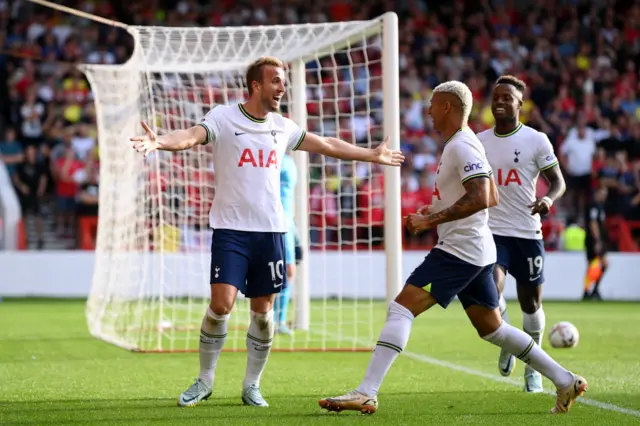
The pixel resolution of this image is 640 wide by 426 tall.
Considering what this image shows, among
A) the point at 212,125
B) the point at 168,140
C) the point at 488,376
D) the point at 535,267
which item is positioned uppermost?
the point at 212,125

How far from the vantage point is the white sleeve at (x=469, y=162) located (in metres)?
6.45

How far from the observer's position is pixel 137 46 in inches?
433

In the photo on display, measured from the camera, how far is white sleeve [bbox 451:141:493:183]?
21.2ft

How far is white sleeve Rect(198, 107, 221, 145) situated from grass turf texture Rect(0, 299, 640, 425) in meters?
1.69

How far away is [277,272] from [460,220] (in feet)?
4.02

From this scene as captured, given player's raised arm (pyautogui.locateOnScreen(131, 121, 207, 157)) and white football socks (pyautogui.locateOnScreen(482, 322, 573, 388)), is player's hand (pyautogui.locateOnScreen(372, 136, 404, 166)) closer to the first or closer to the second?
player's raised arm (pyautogui.locateOnScreen(131, 121, 207, 157))

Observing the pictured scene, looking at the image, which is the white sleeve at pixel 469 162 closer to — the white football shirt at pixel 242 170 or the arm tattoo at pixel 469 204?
the arm tattoo at pixel 469 204

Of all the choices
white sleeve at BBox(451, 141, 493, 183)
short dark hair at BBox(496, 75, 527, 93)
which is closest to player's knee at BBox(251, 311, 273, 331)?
white sleeve at BBox(451, 141, 493, 183)

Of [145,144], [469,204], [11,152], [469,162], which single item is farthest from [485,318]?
[11,152]

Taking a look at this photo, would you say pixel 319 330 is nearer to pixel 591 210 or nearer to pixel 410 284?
pixel 410 284

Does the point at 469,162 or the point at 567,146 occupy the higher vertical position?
the point at 567,146

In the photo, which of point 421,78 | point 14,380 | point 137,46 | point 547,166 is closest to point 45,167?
point 421,78

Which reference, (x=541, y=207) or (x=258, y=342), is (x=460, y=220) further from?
(x=258, y=342)

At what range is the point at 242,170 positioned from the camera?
704 cm
